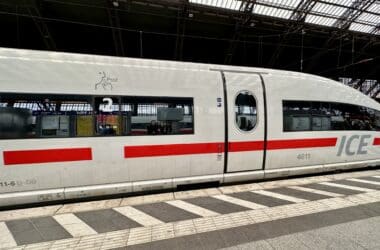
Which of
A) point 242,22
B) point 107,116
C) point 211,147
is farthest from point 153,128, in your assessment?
point 242,22

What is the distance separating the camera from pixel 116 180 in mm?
5082

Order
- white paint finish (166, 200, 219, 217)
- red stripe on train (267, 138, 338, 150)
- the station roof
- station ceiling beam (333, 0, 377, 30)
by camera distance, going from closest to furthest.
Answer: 1. white paint finish (166, 200, 219, 217)
2. red stripe on train (267, 138, 338, 150)
3. the station roof
4. station ceiling beam (333, 0, 377, 30)

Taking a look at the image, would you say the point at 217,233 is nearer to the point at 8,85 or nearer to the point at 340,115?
the point at 8,85

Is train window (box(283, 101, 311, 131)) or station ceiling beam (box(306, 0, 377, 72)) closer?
train window (box(283, 101, 311, 131))

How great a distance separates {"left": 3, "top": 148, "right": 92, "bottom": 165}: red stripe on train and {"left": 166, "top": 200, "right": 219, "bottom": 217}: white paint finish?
1.84 metres

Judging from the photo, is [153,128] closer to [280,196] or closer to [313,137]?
[280,196]

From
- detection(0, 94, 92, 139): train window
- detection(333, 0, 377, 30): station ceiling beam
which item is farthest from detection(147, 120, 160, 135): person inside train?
detection(333, 0, 377, 30): station ceiling beam

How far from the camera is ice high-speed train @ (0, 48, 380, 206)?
A: 4500mm

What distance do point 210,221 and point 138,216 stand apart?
120 cm

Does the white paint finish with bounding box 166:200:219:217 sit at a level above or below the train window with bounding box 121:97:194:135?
below

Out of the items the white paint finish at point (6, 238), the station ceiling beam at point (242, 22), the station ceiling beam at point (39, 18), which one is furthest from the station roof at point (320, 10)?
the white paint finish at point (6, 238)

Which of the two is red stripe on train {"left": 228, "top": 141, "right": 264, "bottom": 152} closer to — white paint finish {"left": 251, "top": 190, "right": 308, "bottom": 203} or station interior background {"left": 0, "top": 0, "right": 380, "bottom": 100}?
white paint finish {"left": 251, "top": 190, "right": 308, "bottom": 203}

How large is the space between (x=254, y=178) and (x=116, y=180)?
3.19 metres

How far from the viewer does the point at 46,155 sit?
4574 millimetres
